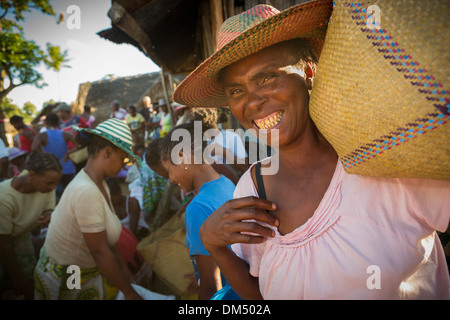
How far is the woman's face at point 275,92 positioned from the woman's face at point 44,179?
311 centimetres

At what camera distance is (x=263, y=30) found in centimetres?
99

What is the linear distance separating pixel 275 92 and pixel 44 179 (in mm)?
3357

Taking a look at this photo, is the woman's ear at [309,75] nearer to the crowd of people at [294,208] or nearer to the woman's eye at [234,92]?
the crowd of people at [294,208]

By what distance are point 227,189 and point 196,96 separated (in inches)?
33.0

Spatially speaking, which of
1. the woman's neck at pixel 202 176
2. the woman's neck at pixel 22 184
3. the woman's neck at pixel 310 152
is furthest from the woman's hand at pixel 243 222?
the woman's neck at pixel 22 184

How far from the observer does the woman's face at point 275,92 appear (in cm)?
111

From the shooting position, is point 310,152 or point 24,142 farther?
point 24,142

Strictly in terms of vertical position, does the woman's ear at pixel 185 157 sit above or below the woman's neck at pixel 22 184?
above

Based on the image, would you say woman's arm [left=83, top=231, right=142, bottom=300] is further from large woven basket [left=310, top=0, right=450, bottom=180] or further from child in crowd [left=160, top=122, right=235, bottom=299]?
large woven basket [left=310, top=0, right=450, bottom=180]

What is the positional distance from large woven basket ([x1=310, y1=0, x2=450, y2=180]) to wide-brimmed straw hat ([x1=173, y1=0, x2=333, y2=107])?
232 mm

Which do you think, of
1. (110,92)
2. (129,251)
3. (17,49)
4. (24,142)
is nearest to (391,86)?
(129,251)

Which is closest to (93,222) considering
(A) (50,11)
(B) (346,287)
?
(B) (346,287)

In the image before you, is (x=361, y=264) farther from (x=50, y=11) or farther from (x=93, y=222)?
(x=50, y=11)

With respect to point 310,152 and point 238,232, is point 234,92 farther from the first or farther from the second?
point 238,232
